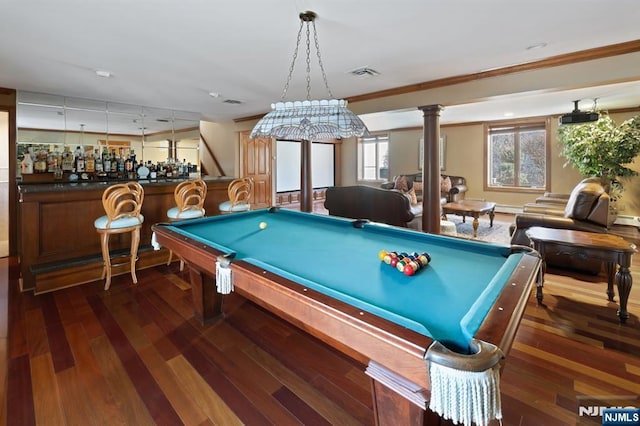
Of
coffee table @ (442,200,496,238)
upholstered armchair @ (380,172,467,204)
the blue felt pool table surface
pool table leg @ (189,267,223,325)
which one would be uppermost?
upholstered armchair @ (380,172,467,204)

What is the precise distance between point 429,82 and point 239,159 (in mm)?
4803

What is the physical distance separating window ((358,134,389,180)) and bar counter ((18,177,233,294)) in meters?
7.53

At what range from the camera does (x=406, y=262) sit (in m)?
1.49

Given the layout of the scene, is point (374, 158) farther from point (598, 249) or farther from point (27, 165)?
point (27, 165)

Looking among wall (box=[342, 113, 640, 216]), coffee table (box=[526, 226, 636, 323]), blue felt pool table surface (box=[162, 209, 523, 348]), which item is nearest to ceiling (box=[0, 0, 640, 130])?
blue felt pool table surface (box=[162, 209, 523, 348])

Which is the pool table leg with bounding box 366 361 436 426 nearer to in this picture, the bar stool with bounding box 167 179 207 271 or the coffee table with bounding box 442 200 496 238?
the bar stool with bounding box 167 179 207 271

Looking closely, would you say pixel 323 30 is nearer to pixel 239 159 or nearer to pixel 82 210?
pixel 82 210

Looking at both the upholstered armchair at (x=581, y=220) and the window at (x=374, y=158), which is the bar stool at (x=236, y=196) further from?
the window at (x=374, y=158)

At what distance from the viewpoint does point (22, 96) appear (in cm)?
459

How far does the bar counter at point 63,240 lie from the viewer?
10.2 ft

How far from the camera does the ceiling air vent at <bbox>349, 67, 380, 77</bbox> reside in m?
3.72

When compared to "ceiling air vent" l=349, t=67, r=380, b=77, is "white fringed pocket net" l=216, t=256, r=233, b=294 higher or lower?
lower

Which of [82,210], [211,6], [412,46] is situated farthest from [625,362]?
[82,210]

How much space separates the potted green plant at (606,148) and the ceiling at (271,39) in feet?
2.87
